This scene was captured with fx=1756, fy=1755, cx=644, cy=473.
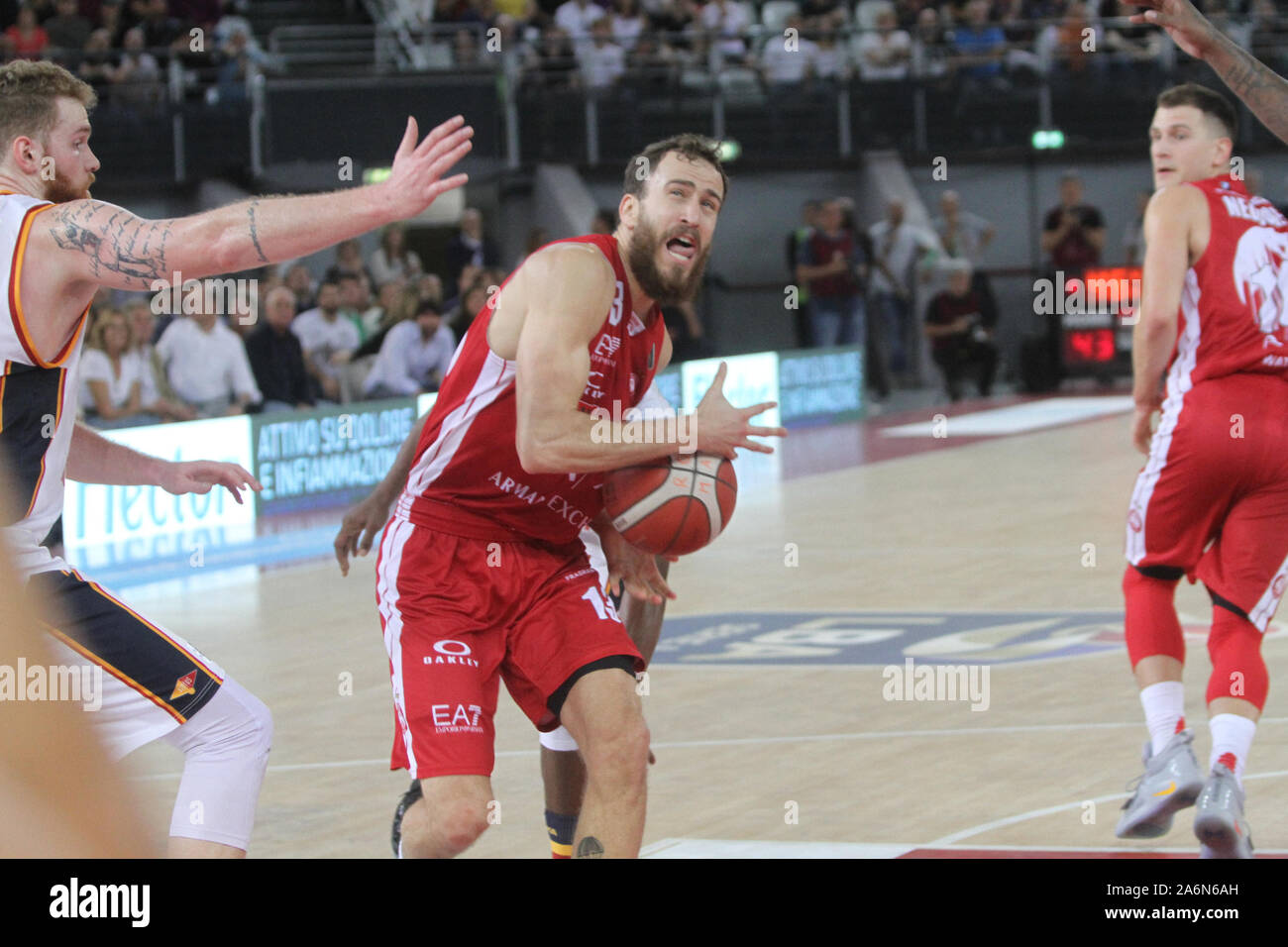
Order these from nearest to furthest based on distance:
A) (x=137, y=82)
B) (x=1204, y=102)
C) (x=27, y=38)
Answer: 1. (x=1204, y=102)
2. (x=27, y=38)
3. (x=137, y=82)

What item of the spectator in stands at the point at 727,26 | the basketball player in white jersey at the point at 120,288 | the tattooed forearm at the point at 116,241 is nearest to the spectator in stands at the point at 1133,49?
the spectator in stands at the point at 727,26

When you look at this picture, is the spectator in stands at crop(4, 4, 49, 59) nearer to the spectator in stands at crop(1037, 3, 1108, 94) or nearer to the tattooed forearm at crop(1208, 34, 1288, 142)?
the spectator in stands at crop(1037, 3, 1108, 94)

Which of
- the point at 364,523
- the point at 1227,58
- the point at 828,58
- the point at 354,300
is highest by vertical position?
the point at 828,58

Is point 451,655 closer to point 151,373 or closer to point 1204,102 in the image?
point 1204,102

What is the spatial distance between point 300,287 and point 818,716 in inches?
352

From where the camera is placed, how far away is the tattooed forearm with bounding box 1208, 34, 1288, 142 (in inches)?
193

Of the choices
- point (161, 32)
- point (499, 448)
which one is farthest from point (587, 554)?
point (161, 32)

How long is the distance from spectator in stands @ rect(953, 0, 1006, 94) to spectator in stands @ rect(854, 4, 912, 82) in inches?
26.8

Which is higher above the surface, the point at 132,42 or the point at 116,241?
the point at 132,42

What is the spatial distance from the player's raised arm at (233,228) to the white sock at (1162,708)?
2714 mm

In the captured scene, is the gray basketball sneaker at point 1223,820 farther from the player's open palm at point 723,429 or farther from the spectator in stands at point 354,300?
the spectator in stands at point 354,300

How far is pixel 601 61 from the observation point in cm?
2141

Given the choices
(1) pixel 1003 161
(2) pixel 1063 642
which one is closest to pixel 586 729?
(2) pixel 1063 642

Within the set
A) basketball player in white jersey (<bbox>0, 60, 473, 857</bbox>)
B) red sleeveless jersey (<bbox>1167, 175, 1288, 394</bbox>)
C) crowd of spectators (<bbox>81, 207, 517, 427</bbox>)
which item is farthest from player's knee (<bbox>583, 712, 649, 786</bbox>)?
crowd of spectators (<bbox>81, 207, 517, 427</bbox>)
